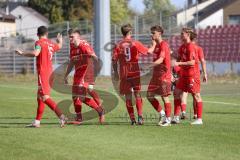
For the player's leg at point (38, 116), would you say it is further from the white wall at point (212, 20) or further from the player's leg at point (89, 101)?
the white wall at point (212, 20)

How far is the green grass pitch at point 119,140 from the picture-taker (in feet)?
30.4

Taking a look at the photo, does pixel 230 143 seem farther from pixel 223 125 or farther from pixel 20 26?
pixel 20 26

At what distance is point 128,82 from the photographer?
45.8 feet

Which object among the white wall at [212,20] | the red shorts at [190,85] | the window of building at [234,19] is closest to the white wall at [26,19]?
the white wall at [212,20]

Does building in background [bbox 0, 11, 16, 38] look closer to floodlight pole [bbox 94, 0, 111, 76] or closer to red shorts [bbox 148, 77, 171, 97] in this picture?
floodlight pole [bbox 94, 0, 111, 76]

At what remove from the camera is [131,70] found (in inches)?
543

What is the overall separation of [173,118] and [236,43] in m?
33.3

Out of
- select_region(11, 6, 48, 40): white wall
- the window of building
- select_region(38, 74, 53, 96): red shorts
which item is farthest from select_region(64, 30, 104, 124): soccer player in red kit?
select_region(11, 6, 48, 40): white wall

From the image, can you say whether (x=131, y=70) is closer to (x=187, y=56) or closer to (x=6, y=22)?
(x=187, y=56)

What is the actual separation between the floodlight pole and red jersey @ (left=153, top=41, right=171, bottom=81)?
28.9 meters

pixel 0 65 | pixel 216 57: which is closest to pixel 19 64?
Answer: pixel 0 65

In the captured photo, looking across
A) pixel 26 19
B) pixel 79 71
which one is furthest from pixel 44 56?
pixel 26 19

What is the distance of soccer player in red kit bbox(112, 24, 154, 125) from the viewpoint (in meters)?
13.6

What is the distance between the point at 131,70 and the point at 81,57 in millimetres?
1153
